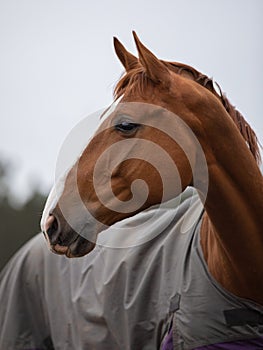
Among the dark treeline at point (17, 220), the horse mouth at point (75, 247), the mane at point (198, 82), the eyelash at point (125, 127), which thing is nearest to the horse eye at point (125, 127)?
the eyelash at point (125, 127)

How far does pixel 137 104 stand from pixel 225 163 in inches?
12.2

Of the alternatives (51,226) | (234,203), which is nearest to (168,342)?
(234,203)

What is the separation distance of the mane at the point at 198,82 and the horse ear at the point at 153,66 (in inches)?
1.0

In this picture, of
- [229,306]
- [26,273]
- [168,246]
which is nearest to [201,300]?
[229,306]

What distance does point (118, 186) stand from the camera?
2154 mm

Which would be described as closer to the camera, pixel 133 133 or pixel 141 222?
pixel 133 133

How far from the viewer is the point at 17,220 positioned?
11727 mm

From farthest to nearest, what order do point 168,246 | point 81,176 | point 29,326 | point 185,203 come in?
point 29,326 → point 185,203 → point 168,246 → point 81,176

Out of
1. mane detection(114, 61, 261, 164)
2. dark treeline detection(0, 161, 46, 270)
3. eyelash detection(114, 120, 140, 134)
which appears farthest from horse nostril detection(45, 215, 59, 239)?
dark treeline detection(0, 161, 46, 270)

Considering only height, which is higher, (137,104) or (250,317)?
(137,104)

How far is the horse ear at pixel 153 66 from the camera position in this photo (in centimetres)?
215

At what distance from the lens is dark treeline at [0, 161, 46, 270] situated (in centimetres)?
1108

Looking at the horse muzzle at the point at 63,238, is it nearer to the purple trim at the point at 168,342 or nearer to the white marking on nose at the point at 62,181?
the white marking on nose at the point at 62,181

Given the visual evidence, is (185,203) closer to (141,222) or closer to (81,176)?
(141,222)
